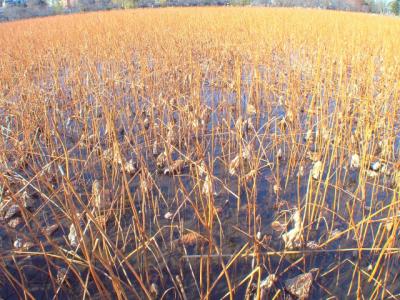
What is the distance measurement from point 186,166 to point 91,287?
0.87 m

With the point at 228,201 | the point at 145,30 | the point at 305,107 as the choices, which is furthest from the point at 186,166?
the point at 145,30

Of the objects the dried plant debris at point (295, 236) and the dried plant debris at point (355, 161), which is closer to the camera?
the dried plant debris at point (295, 236)

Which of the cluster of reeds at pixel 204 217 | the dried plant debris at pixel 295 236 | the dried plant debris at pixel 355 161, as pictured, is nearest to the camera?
the cluster of reeds at pixel 204 217

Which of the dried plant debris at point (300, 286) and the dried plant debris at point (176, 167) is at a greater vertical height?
the dried plant debris at point (176, 167)

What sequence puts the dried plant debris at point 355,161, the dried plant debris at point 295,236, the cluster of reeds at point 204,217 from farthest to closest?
the dried plant debris at point 355,161
the dried plant debris at point 295,236
the cluster of reeds at point 204,217

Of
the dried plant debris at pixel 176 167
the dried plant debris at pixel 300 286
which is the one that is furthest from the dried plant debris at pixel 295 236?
the dried plant debris at pixel 176 167

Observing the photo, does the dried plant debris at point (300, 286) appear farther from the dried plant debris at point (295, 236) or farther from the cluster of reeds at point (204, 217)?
A: the dried plant debris at point (295, 236)

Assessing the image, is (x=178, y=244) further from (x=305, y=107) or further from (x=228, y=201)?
(x=305, y=107)

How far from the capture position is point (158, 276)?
1.13 meters

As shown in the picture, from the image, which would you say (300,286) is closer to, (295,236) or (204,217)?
(295,236)

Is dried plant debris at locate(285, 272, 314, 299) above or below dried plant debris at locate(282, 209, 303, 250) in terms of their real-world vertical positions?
below

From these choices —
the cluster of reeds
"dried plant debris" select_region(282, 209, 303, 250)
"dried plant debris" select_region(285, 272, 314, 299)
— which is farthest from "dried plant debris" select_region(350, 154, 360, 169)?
"dried plant debris" select_region(285, 272, 314, 299)

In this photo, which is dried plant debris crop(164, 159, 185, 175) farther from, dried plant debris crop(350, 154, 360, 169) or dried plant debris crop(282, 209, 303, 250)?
dried plant debris crop(350, 154, 360, 169)

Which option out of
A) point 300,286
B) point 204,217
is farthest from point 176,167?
point 300,286
